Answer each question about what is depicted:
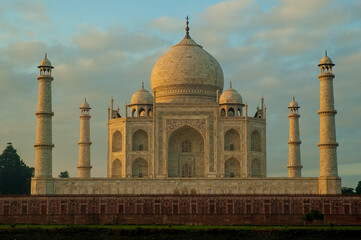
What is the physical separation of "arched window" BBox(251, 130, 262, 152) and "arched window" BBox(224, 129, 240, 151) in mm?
1184

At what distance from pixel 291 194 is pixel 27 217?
13.6 meters

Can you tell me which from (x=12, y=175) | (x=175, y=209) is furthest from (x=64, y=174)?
(x=175, y=209)

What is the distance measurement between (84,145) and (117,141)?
2535 millimetres

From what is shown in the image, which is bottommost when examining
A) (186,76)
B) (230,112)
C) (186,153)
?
(186,153)

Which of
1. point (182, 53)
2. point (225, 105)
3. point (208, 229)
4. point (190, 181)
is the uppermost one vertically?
point (182, 53)

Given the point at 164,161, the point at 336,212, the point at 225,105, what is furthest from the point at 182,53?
the point at 336,212

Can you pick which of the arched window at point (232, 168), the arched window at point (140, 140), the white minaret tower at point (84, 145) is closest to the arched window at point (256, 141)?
the arched window at point (232, 168)

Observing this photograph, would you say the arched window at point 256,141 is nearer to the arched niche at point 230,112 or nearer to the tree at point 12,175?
the arched niche at point 230,112

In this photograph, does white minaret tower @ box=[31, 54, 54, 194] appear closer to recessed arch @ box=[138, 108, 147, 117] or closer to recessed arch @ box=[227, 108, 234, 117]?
recessed arch @ box=[138, 108, 147, 117]

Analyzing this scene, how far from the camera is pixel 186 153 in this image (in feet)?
148

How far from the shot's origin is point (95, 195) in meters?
37.9

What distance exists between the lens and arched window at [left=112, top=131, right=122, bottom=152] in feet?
150

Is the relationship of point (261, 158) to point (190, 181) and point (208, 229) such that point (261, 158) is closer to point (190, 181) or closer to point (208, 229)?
point (190, 181)

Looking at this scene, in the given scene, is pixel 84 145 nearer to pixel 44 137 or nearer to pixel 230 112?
pixel 44 137
